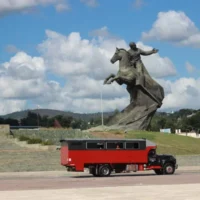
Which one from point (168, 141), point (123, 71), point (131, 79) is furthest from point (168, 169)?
point (123, 71)

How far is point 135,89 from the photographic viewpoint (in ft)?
232

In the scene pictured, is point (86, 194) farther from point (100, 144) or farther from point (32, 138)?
point (32, 138)

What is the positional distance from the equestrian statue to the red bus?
31581 mm

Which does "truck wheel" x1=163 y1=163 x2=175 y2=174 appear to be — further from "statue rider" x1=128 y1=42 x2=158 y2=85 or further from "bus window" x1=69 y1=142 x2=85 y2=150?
"statue rider" x1=128 y1=42 x2=158 y2=85

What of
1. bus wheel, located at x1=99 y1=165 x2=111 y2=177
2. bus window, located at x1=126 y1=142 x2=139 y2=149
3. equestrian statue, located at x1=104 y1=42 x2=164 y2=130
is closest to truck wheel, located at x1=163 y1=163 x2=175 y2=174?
bus window, located at x1=126 y1=142 x2=139 y2=149

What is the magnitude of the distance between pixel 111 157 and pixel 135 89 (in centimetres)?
3541

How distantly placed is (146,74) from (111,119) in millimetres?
6746

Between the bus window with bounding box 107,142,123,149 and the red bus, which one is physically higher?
the bus window with bounding box 107,142,123,149

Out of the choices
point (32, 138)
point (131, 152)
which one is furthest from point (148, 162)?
point (32, 138)

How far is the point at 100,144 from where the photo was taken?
118 feet

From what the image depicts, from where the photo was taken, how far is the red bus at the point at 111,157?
1387 inches

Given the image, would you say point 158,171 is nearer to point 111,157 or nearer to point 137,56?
point 111,157

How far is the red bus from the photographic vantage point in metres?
35.2

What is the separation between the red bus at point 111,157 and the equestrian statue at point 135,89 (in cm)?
3158
